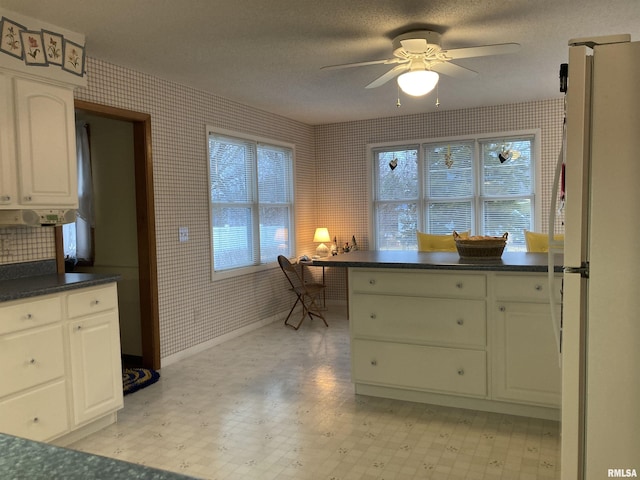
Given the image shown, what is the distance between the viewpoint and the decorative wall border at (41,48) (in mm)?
2725

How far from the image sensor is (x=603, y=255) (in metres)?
1.58

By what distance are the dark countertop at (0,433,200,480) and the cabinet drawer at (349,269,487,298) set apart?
2.53 m

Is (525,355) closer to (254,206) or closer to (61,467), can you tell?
(61,467)

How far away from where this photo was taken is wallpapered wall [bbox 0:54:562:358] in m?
4.10

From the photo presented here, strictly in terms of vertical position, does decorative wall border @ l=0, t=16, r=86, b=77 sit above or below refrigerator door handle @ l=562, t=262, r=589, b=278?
above

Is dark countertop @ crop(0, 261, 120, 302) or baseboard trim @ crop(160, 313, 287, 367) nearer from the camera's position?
dark countertop @ crop(0, 261, 120, 302)

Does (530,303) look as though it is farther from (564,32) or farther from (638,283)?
(564,32)

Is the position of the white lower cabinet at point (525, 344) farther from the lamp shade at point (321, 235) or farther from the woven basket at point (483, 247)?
the lamp shade at point (321, 235)

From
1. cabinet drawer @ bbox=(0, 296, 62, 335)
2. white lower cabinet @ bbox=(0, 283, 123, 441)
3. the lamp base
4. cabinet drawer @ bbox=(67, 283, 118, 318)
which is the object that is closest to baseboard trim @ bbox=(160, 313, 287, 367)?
the lamp base

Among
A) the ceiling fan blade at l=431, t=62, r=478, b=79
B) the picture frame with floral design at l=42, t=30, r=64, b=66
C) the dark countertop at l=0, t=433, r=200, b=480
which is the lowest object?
the dark countertop at l=0, t=433, r=200, b=480

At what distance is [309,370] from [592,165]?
292cm

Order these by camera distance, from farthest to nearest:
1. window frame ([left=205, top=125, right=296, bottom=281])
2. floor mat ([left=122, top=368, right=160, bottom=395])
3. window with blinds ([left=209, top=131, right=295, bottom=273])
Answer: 1. window with blinds ([left=209, top=131, right=295, bottom=273])
2. window frame ([left=205, top=125, right=296, bottom=281])
3. floor mat ([left=122, top=368, right=160, bottom=395])

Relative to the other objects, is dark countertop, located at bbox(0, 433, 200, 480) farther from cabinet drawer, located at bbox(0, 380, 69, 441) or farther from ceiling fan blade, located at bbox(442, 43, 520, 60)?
ceiling fan blade, located at bbox(442, 43, 520, 60)

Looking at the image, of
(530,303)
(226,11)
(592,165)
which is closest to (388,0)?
(226,11)
